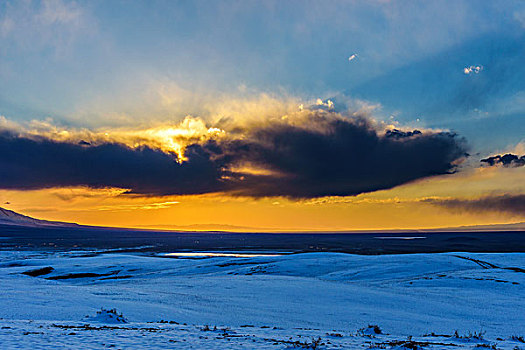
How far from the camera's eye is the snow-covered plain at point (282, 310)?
12.1 metres

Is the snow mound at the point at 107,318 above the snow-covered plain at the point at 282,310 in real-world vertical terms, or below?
above

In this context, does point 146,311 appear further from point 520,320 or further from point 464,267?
point 464,267

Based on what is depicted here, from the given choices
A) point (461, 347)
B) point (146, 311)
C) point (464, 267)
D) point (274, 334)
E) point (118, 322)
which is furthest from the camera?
point (464, 267)

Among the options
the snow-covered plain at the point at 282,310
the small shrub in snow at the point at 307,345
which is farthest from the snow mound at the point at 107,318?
the small shrub in snow at the point at 307,345

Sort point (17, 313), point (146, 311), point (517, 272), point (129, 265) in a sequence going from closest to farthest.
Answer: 1. point (17, 313)
2. point (146, 311)
3. point (517, 272)
4. point (129, 265)

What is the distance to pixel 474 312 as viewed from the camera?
20.2 metres

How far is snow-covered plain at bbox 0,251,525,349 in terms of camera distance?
39.6ft

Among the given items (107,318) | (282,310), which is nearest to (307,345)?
(107,318)

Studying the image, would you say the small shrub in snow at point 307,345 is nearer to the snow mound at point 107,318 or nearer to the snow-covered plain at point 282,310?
the snow-covered plain at point 282,310

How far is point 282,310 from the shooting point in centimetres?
1967

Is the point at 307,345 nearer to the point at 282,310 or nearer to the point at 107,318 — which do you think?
the point at 107,318

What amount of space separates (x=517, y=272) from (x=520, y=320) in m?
17.4

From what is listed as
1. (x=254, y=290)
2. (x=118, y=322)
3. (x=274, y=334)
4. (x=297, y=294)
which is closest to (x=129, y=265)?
(x=254, y=290)

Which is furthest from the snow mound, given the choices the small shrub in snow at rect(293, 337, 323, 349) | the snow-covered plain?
the small shrub in snow at rect(293, 337, 323, 349)
